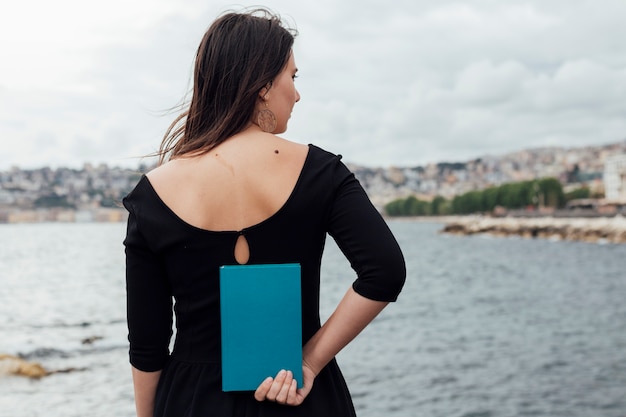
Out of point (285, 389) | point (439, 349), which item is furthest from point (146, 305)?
point (439, 349)

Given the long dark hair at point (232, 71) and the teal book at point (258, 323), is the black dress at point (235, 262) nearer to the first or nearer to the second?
the teal book at point (258, 323)

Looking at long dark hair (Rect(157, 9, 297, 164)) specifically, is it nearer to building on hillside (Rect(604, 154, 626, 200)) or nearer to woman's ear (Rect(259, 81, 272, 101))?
woman's ear (Rect(259, 81, 272, 101))

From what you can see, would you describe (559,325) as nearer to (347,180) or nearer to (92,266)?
(347,180)

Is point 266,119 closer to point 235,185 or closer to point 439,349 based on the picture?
point 235,185

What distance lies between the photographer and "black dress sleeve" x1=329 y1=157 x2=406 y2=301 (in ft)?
4.47

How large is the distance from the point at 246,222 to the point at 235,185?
2.9 inches

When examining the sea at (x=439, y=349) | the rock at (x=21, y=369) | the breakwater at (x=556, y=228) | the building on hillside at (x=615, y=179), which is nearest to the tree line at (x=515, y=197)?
the building on hillside at (x=615, y=179)

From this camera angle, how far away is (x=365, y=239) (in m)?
1.36

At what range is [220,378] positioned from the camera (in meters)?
1.41

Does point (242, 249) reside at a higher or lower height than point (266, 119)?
lower

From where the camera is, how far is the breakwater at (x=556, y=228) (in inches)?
2525

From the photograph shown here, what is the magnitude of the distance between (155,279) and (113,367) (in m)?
11.6

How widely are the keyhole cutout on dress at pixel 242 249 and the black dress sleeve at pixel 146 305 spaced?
0.65 ft

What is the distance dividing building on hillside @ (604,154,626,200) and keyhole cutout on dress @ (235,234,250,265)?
3990 inches
